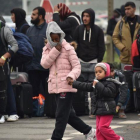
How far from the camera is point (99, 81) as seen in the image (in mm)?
8922

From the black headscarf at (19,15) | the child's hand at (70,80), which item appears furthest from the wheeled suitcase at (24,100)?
the child's hand at (70,80)

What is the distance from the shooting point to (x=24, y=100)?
40.7 ft

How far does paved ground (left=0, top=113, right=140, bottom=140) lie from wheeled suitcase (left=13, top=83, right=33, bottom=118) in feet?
0.67

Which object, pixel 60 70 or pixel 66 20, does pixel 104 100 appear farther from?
pixel 66 20

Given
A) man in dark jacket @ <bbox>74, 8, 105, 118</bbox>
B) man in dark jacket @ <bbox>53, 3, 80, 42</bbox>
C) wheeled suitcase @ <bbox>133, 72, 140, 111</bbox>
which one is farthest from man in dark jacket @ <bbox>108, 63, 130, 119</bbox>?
man in dark jacket @ <bbox>53, 3, 80, 42</bbox>

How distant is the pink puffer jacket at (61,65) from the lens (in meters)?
9.12

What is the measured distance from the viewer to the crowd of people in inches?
351

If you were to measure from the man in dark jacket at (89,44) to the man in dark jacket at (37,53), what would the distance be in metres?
0.73

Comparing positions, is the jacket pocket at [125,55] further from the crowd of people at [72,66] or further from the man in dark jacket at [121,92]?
the man in dark jacket at [121,92]

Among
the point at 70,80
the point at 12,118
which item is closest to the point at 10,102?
the point at 12,118

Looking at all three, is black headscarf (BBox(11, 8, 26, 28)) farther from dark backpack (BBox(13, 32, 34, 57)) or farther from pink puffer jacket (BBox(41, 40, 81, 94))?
pink puffer jacket (BBox(41, 40, 81, 94))

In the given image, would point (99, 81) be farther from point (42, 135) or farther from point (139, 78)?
point (139, 78)

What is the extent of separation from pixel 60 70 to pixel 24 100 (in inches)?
132

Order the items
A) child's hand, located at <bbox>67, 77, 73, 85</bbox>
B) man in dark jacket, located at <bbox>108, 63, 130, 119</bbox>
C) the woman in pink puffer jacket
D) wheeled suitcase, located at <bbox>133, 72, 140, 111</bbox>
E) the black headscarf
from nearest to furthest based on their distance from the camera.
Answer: child's hand, located at <bbox>67, 77, 73, 85</bbox>
the woman in pink puffer jacket
man in dark jacket, located at <bbox>108, 63, 130, 119</bbox>
wheeled suitcase, located at <bbox>133, 72, 140, 111</bbox>
the black headscarf
